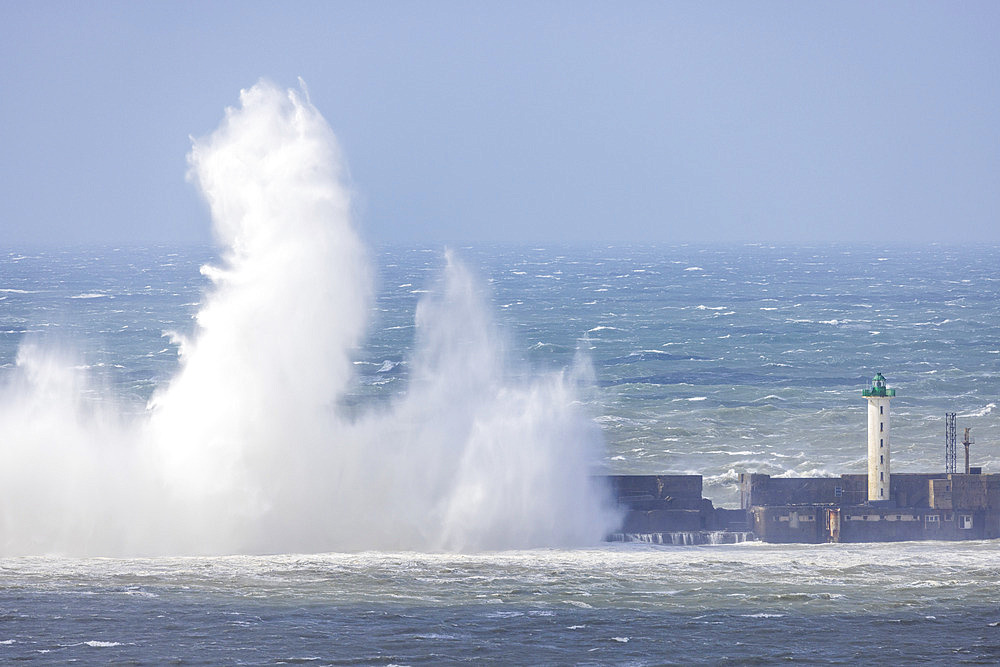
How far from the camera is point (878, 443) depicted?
2266 inches

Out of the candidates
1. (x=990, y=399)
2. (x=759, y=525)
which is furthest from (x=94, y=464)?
(x=990, y=399)

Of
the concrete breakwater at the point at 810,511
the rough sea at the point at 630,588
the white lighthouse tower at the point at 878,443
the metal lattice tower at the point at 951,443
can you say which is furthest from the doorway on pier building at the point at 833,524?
the metal lattice tower at the point at 951,443

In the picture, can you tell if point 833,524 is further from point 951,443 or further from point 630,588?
point 630,588

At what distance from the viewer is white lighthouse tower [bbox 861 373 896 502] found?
2253 inches

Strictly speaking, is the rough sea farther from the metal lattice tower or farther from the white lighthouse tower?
the metal lattice tower

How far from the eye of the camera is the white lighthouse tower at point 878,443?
188 ft

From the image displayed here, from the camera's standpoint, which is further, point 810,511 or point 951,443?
point 951,443

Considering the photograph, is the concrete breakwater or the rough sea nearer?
the rough sea

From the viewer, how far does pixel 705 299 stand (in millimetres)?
165000

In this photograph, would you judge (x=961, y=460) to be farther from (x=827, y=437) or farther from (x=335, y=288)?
(x=335, y=288)

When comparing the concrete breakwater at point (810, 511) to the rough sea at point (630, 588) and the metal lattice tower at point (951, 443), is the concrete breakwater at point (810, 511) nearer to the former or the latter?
the rough sea at point (630, 588)

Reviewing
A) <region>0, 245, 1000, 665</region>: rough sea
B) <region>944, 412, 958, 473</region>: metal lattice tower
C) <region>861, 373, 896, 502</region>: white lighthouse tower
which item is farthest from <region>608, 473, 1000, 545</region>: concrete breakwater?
<region>944, 412, 958, 473</region>: metal lattice tower

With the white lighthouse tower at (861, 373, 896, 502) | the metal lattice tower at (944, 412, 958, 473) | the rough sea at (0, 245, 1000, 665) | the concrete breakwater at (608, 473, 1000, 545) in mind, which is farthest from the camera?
the metal lattice tower at (944, 412, 958, 473)

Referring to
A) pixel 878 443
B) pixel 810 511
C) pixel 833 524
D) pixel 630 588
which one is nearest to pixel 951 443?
pixel 878 443
